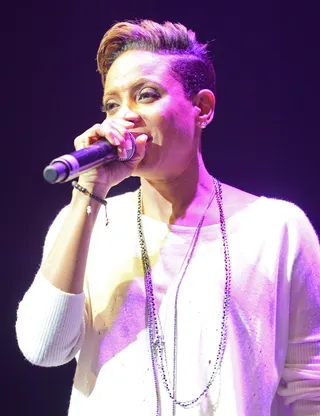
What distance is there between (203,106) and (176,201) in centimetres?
27

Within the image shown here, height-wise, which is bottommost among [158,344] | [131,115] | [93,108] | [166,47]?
[158,344]

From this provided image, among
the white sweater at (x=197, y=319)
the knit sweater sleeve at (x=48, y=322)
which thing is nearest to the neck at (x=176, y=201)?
the white sweater at (x=197, y=319)

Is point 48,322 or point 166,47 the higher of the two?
point 166,47

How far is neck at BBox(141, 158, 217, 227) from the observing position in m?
1.56

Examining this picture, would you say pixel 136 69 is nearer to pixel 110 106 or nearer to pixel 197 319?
pixel 110 106

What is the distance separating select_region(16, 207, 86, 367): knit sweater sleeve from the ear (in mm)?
591

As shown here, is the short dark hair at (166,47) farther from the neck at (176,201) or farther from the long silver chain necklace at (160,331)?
the long silver chain necklace at (160,331)

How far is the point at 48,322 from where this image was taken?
1.31 metres

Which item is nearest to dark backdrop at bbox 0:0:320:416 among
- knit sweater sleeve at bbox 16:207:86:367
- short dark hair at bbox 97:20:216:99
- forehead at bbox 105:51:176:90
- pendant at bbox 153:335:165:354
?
short dark hair at bbox 97:20:216:99

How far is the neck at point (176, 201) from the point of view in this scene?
5.13 feet

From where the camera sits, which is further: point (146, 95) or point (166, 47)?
point (166, 47)

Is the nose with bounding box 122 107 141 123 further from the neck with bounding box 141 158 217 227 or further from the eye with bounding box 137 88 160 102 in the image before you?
the neck with bounding box 141 158 217 227

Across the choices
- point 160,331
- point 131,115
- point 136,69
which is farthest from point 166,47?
point 160,331

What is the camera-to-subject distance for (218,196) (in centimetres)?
162
